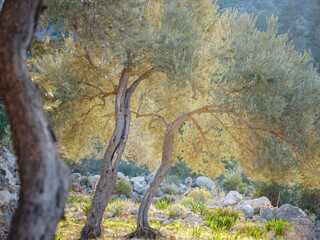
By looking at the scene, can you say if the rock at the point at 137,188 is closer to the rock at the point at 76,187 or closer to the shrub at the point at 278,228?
the rock at the point at 76,187

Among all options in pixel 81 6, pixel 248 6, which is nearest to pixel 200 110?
pixel 81 6

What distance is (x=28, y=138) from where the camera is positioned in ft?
5.97

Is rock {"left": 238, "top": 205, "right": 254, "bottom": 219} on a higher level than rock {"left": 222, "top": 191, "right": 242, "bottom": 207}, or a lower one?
lower

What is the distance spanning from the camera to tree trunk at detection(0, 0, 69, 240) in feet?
5.43

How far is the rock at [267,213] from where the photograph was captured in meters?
10.8

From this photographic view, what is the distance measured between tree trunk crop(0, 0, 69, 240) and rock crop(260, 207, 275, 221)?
35.4 ft

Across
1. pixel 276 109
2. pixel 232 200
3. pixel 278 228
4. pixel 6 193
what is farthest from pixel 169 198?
pixel 6 193

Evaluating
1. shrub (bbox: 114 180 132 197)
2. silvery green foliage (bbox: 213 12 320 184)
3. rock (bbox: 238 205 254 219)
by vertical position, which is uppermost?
silvery green foliage (bbox: 213 12 320 184)

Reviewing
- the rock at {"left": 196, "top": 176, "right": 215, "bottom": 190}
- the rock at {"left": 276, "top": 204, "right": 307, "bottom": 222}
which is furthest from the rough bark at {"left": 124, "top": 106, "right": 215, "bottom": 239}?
the rock at {"left": 196, "top": 176, "right": 215, "bottom": 190}

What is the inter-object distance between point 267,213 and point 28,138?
1119cm

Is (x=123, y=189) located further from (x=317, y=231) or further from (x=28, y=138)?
(x=28, y=138)

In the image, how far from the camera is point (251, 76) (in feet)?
21.4

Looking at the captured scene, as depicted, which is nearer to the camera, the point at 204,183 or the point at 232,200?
the point at 232,200

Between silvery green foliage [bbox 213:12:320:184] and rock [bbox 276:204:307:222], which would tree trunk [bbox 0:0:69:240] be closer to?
silvery green foliage [bbox 213:12:320:184]
